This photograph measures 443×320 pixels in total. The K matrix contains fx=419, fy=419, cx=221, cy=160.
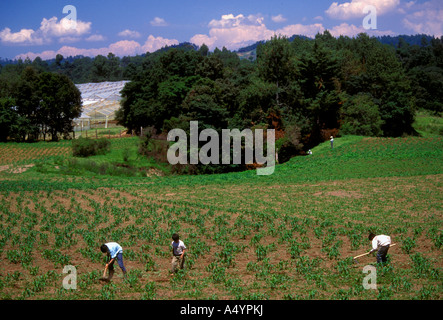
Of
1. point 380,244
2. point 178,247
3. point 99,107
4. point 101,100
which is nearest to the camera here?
point 178,247

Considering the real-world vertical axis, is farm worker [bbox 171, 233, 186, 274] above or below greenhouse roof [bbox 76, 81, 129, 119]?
below

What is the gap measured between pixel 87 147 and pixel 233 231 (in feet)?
107

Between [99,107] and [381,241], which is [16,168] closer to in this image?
[381,241]

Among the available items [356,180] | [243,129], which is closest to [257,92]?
[243,129]

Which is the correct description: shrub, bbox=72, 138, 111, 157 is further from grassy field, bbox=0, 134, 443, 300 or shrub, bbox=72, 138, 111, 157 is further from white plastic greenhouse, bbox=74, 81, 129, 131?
white plastic greenhouse, bbox=74, 81, 129, 131

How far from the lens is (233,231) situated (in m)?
18.7

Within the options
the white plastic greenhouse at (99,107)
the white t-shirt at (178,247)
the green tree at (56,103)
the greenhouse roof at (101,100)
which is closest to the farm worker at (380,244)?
the white t-shirt at (178,247)

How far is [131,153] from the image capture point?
49344 mm

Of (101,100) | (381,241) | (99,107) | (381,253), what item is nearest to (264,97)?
(381,253)

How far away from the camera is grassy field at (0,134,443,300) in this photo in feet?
39.2

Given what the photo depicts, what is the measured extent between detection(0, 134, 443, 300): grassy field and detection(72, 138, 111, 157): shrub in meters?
9.52

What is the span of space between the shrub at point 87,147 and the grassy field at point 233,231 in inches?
375

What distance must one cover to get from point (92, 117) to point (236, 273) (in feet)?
242

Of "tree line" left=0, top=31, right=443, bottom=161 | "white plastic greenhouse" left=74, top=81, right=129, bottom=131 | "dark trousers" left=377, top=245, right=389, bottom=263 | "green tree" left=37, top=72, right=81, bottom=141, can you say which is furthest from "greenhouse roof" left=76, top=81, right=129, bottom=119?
"dark trousers" left=377, top=245, right=389, bottom=263
